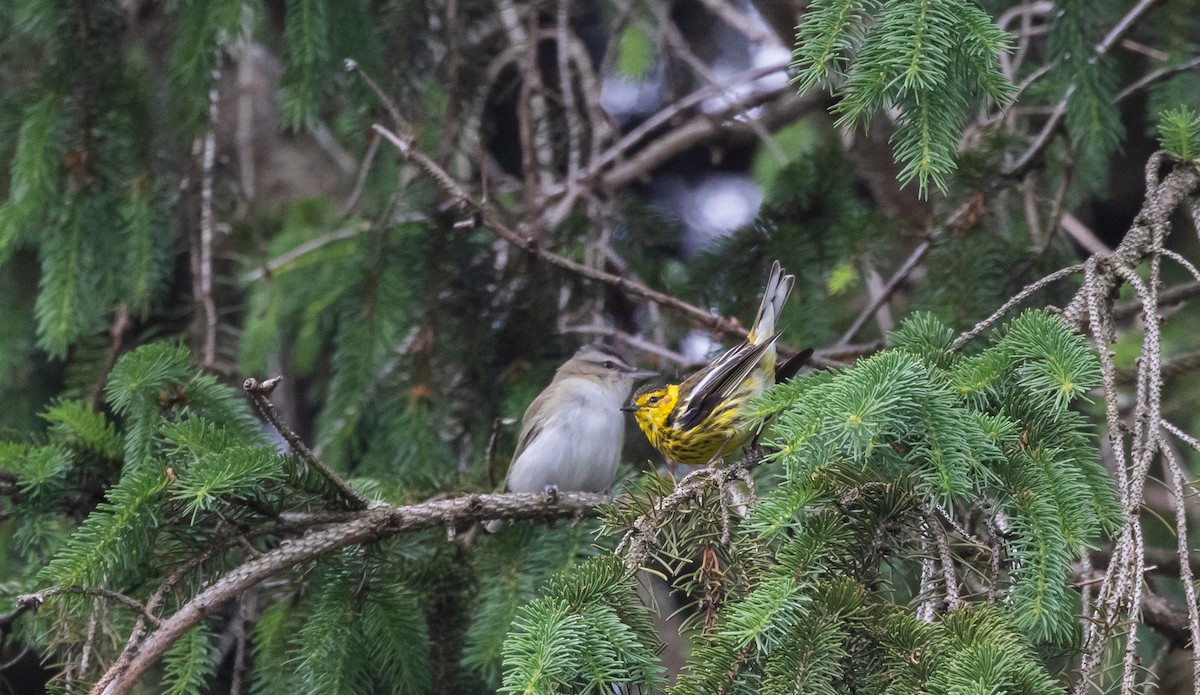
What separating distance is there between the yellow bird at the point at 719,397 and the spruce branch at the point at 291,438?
105 cm

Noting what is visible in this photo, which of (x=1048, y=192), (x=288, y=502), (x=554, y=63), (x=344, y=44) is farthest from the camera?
(x=554, y=63)

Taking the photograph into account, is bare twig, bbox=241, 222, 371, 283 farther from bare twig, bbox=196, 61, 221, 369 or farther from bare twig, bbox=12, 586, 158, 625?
bare twig, bbox=12, 586, 158, 625

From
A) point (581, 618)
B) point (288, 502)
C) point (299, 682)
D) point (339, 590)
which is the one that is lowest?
point (299, 682)

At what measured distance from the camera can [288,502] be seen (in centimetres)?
236

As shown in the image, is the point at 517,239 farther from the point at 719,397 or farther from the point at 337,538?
the point at 337,538

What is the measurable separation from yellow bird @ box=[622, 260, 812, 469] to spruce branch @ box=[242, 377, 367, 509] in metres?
1.05

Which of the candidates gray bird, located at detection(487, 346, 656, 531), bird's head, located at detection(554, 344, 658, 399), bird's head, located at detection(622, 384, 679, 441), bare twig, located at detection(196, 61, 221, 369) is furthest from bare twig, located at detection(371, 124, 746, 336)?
bare twig, located at detection(196, 61, 221, 369)

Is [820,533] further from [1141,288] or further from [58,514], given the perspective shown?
[58,514]

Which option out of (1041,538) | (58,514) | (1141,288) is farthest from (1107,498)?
(58,514)

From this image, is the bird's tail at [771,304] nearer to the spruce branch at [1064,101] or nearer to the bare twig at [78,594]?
the spruce branch at [1064,101]

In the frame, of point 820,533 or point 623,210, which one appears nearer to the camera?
point 820,533

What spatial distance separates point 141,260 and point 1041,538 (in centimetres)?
290

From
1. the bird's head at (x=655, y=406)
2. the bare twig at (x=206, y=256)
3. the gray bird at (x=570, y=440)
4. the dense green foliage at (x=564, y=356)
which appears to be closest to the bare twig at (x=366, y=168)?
the dense green foliage at (x=564, y=356)

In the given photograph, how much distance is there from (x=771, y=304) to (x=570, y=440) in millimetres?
1032
